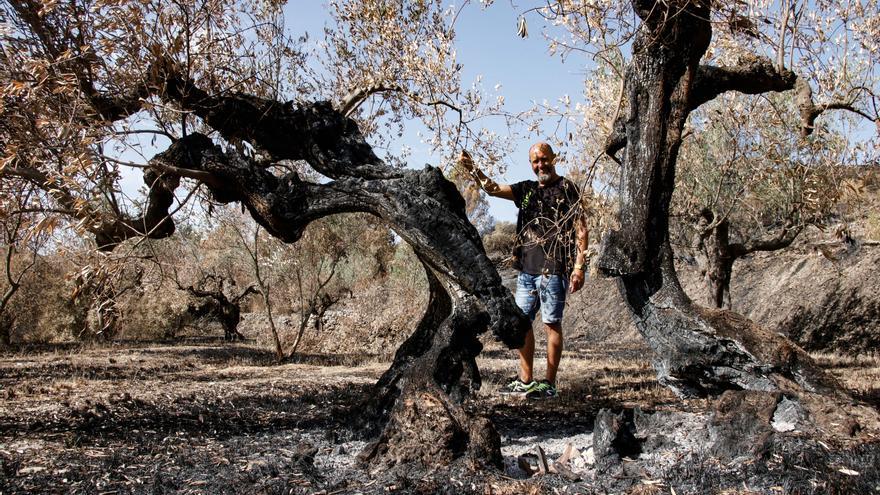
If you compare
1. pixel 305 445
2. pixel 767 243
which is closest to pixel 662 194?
pixel 305 445

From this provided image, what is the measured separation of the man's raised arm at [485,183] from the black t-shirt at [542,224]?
0.20 feet

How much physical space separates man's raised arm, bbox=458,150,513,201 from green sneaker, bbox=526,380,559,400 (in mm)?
1710

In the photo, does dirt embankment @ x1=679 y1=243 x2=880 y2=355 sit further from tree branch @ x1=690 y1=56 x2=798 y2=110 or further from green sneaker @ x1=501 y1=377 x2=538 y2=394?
green sneaker @ x1=501 y1=377 x2=538 y2=394

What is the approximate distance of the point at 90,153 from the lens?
4.00 m

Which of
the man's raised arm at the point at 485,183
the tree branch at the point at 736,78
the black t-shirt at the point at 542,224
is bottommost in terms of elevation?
the black t-shirt at the point at 542,224

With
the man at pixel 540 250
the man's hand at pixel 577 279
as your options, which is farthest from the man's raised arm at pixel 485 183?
the man's hand at pixel 577 279

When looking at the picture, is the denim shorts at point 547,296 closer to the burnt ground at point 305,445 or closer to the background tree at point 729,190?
the burnt ground at point 305,445

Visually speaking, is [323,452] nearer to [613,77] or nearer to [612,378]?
[612,378]

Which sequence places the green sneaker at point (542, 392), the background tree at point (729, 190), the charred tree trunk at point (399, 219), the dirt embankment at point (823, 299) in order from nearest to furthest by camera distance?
the charred tree trunk at point (399, 219), the green sneaker at point (542, 392), the background tree at point (729, 190), the dirt embankment at point (823, 299)

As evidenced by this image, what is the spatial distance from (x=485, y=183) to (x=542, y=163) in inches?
22.2

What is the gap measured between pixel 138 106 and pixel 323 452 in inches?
133

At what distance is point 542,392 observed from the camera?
5797mm

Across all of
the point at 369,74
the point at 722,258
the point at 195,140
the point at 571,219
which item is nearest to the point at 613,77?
the point at 722,258

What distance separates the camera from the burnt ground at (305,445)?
10.4 feet
